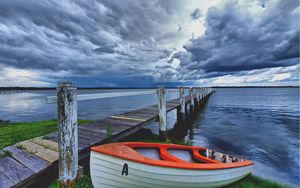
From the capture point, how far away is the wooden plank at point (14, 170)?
2.85m

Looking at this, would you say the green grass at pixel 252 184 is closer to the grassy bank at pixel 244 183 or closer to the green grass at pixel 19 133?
the grassy bank at pixel 244 183

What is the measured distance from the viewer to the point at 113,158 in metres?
2.78

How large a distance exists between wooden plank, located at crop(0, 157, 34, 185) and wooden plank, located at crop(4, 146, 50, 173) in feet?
0.23

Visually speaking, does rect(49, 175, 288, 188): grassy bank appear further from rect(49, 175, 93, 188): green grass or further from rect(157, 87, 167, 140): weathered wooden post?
rect(157, 87, 167, 140): weathered wooden post

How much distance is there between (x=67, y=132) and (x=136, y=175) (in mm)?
1494

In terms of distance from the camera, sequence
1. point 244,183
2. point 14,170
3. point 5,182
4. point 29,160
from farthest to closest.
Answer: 1. point 244,183
2. point 29,160
3. point 14,170
4. point 5,182

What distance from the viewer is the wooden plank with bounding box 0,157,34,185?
2847 millimetres

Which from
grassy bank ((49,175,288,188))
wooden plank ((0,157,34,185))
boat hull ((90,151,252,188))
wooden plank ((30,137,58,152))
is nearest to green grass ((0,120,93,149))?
→ wooden plank ((30,137,58,152))

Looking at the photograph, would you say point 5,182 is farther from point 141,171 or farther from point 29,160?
point 141,171

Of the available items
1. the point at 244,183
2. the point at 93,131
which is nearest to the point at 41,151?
the point at 93,131

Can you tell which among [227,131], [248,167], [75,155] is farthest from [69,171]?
[227,131]

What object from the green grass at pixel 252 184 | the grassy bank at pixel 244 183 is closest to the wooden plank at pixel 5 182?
the grassy bank at pixel 244 183

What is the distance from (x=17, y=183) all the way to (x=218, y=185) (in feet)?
12.9

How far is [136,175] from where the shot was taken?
2805 mm
